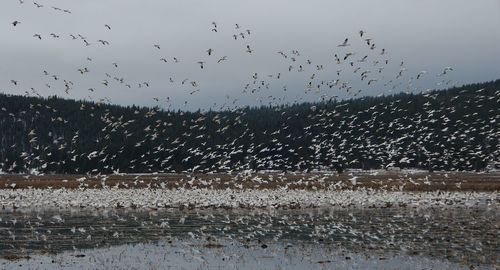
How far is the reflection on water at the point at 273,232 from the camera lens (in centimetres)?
2330

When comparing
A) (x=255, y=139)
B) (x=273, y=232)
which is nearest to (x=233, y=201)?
(x=273, y=232)

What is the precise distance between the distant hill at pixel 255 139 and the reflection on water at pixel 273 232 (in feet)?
247

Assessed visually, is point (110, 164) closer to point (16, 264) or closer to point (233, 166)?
point (233, 166)

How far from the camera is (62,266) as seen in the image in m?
20.0

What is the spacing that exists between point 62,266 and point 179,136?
135m

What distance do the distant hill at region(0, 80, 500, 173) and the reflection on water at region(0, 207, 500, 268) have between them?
75.2 metres

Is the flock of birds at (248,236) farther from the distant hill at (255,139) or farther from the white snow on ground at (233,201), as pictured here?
the distant hill at (255,139)

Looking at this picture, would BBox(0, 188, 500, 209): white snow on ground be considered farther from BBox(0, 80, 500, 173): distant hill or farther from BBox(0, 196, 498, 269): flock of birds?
BBox(0, 80, 500, 173): distant hill

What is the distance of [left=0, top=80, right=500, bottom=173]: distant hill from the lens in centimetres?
13012

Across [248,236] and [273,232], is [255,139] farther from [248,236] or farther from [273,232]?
[248,236]

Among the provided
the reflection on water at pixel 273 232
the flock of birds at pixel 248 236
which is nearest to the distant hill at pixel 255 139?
the reflection on water at pixel 273 232

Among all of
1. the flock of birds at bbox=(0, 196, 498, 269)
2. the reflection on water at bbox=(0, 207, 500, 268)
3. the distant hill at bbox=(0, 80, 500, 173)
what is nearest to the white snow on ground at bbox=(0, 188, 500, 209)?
the reflection on water at bbox=(0, 207, 500, 268)

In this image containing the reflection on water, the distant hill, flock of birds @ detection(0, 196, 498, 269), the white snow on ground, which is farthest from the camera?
the distant hill

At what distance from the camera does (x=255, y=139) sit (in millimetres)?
150625
